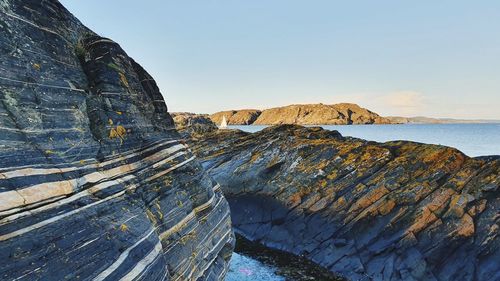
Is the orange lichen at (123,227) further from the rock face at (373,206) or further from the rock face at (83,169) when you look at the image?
the rock face at (373,206)

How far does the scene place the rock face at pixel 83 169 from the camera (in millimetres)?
5941

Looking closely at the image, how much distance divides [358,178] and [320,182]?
252cm

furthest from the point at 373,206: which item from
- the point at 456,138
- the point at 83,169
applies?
the point at 456,138

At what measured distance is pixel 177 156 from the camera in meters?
11.4

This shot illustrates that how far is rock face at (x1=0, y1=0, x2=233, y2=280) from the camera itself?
5941mm

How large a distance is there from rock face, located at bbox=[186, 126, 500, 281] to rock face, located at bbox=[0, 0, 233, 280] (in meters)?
10.7

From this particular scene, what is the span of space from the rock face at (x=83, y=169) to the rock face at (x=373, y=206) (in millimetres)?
10653

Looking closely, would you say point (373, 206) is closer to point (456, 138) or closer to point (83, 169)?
point (83, 169)

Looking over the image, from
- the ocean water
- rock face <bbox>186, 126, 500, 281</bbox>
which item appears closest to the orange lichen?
rock face <bbox>186, 126, 500, 281</bbox>

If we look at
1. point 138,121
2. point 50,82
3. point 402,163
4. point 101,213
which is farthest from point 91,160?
point 402,163

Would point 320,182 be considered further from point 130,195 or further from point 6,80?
point 6,80

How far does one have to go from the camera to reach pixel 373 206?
2062 cm

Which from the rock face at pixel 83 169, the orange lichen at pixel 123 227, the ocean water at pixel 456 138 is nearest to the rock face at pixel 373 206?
the rock face at pixel 83 169

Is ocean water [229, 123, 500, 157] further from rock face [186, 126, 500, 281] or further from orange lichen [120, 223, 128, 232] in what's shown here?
orange lichen [120, 223, 128, 232]
